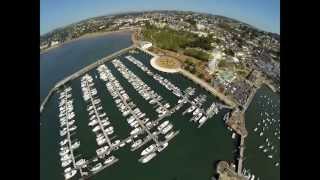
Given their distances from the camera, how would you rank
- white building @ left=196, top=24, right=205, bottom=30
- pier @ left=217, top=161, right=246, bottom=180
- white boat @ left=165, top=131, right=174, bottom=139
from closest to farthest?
pier @ left=217, top=161, right=246, bottom=180 → white boat @ left=165, top=131, right=174, bottom=139 → white building @ left=196, top=24, right=205, bottom=30

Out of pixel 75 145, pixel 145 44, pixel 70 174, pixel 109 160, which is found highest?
pixel 145 44

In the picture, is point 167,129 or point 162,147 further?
point 167,129

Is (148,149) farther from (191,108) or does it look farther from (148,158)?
(191,108)

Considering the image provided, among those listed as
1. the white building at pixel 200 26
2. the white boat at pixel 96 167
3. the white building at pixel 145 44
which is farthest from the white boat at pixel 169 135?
the white building at pixel 200 26

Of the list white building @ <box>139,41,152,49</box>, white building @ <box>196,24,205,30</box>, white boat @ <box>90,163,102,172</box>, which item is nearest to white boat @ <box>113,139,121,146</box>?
white boat @ <box>90,163,102,172</box>

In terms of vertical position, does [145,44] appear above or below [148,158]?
above

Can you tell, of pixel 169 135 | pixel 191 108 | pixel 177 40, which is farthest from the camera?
pixel 177 40

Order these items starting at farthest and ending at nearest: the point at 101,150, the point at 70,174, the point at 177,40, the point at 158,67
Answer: the point at 177,40 < the point at 158,67 < the point at 101,150 < the point at 70,174

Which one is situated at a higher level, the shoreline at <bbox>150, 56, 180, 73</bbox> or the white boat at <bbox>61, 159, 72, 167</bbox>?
the shoreline at <bbox>150, 56, 180, 73</bbox>

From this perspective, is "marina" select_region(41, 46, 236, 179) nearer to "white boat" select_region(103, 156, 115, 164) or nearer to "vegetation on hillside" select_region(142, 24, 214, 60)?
"white boat" select_region(103, 156, 115, 164)

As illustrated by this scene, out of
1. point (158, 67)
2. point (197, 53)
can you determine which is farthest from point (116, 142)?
point (197, 53)

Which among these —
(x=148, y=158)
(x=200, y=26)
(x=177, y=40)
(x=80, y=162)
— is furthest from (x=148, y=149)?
(x=200, y=26)

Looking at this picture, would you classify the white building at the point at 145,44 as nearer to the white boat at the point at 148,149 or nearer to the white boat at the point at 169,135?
the white boat at the point at 169,135

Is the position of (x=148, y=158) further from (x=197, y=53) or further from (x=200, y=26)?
(x=200, y=26)
